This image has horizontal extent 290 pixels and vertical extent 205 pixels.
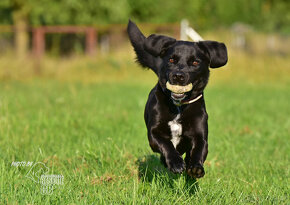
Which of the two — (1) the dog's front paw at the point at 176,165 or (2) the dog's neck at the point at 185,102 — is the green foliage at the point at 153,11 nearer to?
(2) the dog's neck at the point at 185,102

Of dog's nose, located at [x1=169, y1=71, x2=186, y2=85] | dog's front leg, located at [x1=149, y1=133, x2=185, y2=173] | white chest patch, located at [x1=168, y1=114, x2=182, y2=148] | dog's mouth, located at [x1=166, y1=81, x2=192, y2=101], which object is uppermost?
dog's nose, located at [x1=169, y1=71, x2=186, y2=85]

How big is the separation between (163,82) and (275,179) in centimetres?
141

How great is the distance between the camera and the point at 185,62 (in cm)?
405

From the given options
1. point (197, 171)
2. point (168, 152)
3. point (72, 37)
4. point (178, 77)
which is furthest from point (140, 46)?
point (72, 37)

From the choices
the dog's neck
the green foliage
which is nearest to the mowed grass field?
the dog's neck

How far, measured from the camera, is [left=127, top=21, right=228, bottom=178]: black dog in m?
3.83

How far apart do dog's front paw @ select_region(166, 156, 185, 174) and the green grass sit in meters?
0.17

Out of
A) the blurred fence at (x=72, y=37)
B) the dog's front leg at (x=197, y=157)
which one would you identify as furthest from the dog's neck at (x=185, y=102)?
the blurred fence at (x=72, y=37)

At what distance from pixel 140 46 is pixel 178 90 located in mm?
1465

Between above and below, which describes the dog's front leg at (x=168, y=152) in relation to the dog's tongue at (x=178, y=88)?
below

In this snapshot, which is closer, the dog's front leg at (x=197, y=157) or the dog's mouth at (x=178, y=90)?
the dog's front leg at (x=197, y=157)

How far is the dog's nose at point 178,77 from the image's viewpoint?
380 centimetres

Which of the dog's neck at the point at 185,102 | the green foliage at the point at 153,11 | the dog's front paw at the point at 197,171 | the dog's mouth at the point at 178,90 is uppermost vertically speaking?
the green foliage at the point at 153,11

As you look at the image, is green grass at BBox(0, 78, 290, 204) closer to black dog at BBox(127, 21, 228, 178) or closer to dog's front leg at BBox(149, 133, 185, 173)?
dog's front leg at BBox(149, 133, 185, 173)
